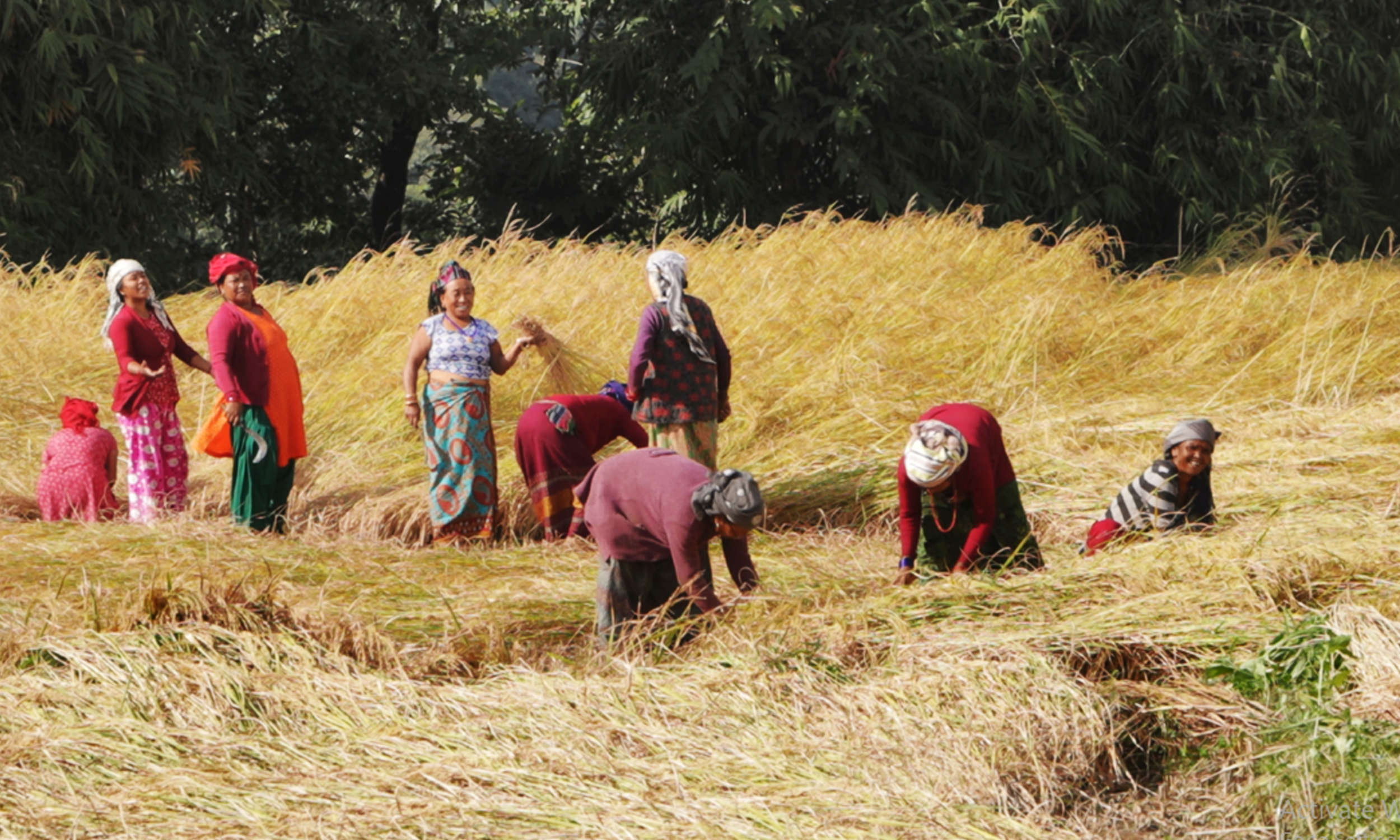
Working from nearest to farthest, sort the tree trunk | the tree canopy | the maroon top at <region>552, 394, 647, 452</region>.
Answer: the maroon top at <region>552, 394, 647, 452</region>
the tree canopy
the tree trunk

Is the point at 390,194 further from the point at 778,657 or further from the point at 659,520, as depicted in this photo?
the point at 778,657

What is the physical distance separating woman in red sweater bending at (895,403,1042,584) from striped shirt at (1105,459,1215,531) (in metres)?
0.31

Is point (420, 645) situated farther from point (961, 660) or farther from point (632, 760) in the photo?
point (961, 660)

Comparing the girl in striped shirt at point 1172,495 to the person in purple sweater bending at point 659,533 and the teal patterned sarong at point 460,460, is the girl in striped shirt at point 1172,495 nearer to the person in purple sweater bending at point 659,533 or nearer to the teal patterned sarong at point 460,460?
the person in purple sweater bending at point 659,533

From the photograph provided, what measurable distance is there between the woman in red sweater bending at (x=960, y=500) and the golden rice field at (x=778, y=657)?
19cm

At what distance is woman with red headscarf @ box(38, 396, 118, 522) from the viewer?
5.89 meters

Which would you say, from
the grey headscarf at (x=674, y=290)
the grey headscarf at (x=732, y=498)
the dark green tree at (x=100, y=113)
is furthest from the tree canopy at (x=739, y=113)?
the grey headscarf at (x=732, y=498)

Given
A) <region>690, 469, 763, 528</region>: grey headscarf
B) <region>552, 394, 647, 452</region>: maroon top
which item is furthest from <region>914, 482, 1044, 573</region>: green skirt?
<region>552, 394, 647, 452</region>: maroon top

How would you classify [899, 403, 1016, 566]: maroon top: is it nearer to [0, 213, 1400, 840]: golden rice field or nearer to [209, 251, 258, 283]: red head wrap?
[0, 213, 1400, 840]: golden rice field

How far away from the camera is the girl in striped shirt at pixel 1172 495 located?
455 centimetres

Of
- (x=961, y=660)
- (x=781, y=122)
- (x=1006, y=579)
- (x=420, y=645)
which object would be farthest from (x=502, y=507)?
(x=781, y=122)

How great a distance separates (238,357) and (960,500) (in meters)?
2.83

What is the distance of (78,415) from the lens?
19.8ft

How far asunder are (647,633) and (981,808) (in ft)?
3.80
